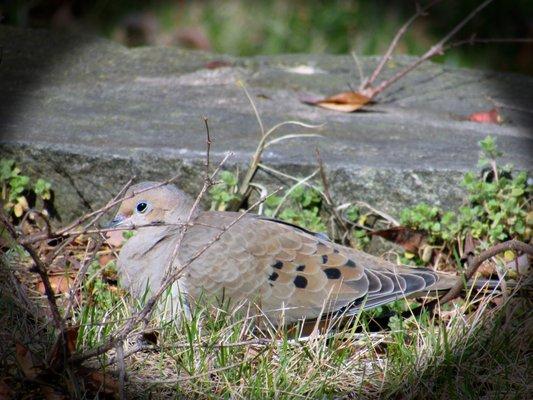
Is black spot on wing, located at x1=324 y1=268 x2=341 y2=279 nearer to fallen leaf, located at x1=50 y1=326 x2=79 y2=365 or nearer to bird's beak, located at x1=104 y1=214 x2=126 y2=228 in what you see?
bird's beak, located at x1=104 y1=214 x2=126 y2=228

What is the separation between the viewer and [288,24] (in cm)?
718

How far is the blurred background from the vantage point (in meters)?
6.98

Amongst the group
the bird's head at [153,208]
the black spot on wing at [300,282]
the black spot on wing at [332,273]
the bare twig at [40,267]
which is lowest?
the black spot on wing at [300,282]

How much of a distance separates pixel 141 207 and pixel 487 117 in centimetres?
191

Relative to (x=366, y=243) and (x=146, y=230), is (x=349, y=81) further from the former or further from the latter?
(x=146, y=230)

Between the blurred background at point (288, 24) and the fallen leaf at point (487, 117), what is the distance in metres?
1.71

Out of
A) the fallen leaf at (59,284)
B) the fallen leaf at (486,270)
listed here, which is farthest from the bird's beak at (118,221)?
the fallen leaf at (486,270)

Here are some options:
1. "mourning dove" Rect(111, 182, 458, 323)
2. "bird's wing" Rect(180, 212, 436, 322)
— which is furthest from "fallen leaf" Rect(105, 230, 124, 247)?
"bird's wing" Rect(180, 212, 436, 322)

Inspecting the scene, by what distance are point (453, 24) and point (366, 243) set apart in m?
3.05

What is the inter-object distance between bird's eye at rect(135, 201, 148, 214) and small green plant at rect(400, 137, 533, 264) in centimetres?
103

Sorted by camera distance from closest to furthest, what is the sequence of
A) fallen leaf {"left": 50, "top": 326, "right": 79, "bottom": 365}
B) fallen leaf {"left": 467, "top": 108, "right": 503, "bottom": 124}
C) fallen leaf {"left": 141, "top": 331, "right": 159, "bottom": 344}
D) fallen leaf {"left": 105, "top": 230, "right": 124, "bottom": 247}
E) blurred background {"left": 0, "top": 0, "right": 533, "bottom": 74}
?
fallen leaf {"left": 50, "top": 326, "right": 79, "bottom": 365}
fallen leaf {"left": 141, "top": 331, "right": 159, "bottom": 344}
fallen leaf {"left": 105, "top": 230, "right": 124, "bottom": 247}
fallen leaf {"left": 467, "top": 108, "right": 503, "bottom": 124}
blurred background {"left": 0, "top": 0, "right": 533, "bottom": 74}

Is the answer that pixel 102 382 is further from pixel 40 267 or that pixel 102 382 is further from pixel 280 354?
pixel 280 354

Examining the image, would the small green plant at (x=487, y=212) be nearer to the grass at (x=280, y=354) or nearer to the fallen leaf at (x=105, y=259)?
the grass at (x=280, y=354)

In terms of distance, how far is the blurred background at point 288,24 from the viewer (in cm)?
698
